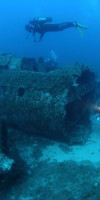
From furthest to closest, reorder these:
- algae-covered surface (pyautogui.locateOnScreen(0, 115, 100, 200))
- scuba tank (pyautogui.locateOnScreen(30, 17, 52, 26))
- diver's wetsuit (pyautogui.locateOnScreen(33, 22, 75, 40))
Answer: diver's wetsuit (pyautogui.locateOnScreen(33, 22, 75, 40)), scuba tank (pyautogui.locateOnScreen(30, 17, 52, 26)), algae-covered surface (pyautogui.locateOnScreen(0, 115, 100, 200))

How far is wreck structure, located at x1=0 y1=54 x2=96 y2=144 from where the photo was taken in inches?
232

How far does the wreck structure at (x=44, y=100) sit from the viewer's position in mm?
5887

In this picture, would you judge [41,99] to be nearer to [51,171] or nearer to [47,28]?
[51,171]

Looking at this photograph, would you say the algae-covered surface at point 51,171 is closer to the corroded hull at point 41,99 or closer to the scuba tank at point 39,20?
the corroded hull at point 41,99

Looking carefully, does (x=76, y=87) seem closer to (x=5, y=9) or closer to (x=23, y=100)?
(x=23, y=100)

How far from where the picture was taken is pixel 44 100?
5.99 meters

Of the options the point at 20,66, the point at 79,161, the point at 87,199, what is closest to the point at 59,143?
the point at 79,161

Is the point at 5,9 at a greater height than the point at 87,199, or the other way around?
the point at 5,9

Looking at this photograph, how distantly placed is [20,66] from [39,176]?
4.81 m

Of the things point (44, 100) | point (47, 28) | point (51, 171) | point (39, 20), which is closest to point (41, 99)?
point (44, 100)

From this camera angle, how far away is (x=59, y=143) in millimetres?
6516

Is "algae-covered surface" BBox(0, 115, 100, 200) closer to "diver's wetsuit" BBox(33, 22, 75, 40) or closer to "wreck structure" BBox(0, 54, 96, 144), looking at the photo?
"wreck structure" BBox(0, 54, 96, 144)

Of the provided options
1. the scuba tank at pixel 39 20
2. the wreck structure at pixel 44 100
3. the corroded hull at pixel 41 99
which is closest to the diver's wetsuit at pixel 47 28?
the scuba tank at pixel 39 20

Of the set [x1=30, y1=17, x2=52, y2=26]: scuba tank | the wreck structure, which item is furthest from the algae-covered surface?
[x1=30, y1=17, x2=52, y2=26]: scuba tank
